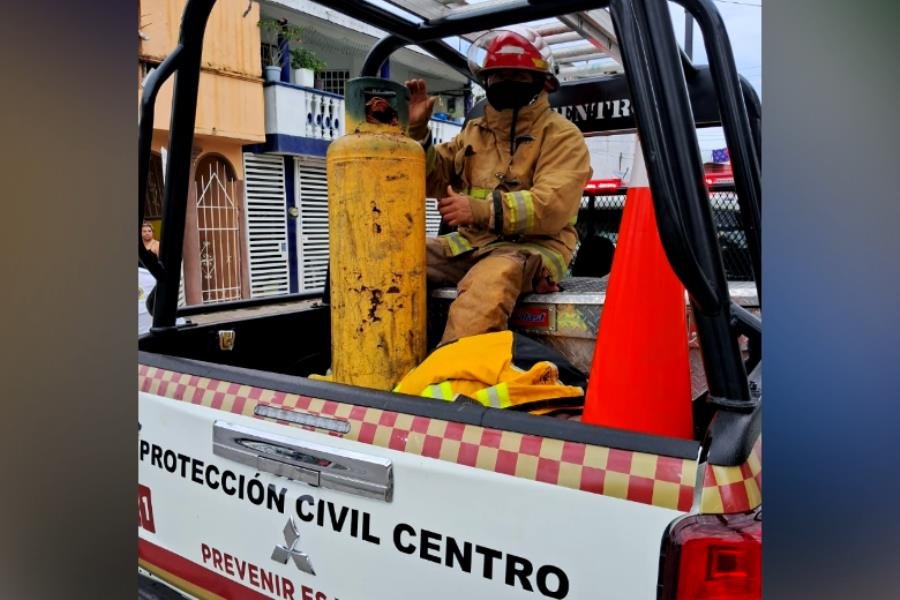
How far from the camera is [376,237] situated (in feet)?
6.64

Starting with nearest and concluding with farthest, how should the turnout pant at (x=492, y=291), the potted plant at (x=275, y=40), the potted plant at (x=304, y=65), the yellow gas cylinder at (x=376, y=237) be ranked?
the yellow gas cylinder at (x=376, y=237), the turnout pant at (x=492, y=291), the potted plant at (x=275, y=40), the potted plant at (x=304, y=65)

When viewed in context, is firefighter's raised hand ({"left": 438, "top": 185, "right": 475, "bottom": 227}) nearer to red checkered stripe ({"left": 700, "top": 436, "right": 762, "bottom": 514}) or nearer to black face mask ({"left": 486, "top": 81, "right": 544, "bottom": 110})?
black face mask ({"left": 486, "top": 81, "right": 544, "bottom": 110})

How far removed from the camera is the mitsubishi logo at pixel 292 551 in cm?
148

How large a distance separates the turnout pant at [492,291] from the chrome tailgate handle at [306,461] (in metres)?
0.76

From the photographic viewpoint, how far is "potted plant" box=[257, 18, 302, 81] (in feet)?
41.4

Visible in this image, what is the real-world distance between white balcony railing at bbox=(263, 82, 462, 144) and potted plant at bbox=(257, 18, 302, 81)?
289mm

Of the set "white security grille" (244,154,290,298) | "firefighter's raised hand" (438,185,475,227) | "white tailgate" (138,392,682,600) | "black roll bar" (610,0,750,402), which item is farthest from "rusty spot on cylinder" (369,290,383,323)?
"white security grille" (244,154,290,298)

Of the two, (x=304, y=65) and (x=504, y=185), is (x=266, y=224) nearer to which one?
(x=304, y=65)

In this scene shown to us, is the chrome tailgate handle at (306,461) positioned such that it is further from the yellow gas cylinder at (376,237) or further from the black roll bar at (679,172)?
the black roll bar at (679,172)

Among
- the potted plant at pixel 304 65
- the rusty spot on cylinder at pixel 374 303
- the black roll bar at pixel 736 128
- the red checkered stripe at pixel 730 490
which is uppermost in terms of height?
the potted plant at pixel 304 65

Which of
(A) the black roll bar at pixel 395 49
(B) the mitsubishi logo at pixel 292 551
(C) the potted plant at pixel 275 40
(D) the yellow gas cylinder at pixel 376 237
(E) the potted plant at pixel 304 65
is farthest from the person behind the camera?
(E) the potted plant at pixel 304 65

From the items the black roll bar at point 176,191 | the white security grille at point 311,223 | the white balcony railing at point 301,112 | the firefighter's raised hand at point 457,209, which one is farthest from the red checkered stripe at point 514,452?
the white security grille at point 311,223

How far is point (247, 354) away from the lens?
108 inches
